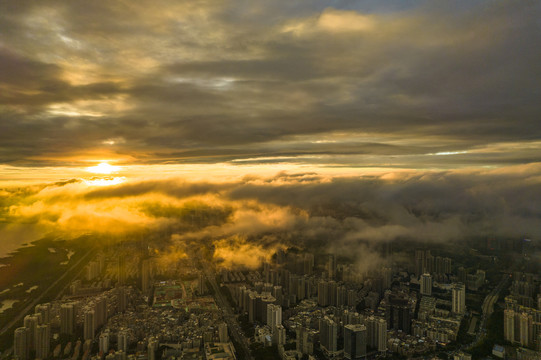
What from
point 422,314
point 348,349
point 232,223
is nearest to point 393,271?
point 422,314

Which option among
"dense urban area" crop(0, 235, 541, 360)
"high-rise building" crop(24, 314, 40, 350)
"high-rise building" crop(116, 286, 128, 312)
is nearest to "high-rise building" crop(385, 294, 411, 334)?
"dense urban area" crop(0, 235, 541, 360)

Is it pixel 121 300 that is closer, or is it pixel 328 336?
pixel 328 336

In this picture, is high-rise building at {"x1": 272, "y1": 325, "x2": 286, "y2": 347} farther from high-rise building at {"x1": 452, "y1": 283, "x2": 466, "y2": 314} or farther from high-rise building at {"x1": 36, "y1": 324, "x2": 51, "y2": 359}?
high-rise building at {"x1": 452, "y1": 283, "x2": 466, "y2": 314}

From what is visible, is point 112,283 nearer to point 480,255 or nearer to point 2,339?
point 2,339

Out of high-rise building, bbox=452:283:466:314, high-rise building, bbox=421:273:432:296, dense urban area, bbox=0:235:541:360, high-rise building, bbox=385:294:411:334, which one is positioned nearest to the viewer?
dense urban area, bbox=0:235:541:360

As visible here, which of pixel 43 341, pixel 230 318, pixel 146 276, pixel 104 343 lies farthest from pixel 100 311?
pixel 230 318

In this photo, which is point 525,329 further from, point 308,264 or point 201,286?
point 201,286
